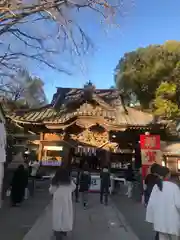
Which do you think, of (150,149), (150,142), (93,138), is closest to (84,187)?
(150,149)

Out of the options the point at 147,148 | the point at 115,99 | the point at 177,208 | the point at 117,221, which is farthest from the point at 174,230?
the point at 115,99

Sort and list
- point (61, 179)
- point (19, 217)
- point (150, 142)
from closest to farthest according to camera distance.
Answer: point (61, 179)
point (19, 217)
point (150, 142)

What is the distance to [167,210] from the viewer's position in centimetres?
476

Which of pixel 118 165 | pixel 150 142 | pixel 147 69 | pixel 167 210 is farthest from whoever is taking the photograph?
pixel 147 69

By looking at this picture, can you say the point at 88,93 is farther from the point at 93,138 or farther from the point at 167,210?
the point at 167,210

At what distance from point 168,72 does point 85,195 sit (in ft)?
76.0

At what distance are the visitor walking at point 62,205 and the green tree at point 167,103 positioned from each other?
56.3 feet

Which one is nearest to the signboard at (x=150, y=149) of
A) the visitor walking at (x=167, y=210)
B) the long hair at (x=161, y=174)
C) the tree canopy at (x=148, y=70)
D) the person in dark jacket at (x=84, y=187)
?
the person in dark jacket at (x=84, y=187)

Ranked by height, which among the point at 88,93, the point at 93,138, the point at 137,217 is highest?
the point at 88,93

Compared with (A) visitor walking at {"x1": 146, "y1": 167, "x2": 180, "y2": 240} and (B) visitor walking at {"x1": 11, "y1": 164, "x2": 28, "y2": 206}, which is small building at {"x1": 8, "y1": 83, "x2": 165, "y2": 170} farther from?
(A) visitor walking at {"x1": 146, "y1": 167, "x2": 180, "y2": 240}

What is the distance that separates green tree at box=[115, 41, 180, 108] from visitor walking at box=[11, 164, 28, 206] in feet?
70.9

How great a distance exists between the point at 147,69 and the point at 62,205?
2809 cm

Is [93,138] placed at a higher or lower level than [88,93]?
lower

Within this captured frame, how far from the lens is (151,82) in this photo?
105 ft
